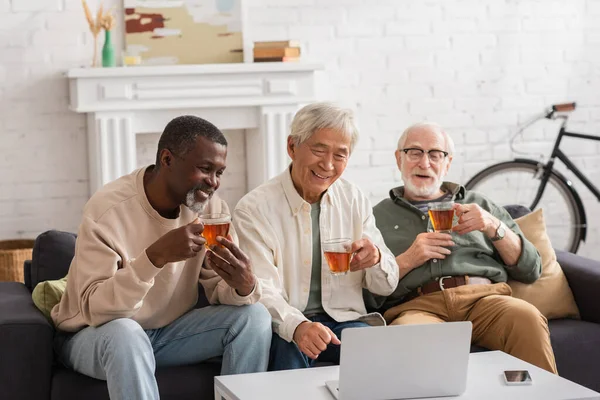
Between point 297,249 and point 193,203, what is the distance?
0.47 m

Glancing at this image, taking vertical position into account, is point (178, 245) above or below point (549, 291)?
above

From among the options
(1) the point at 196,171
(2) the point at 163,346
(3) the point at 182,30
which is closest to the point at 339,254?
(1) the point at 196,171

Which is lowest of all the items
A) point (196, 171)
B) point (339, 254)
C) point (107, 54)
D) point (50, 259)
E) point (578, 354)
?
point (578, 354)

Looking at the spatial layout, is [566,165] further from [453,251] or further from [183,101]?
[453,251]

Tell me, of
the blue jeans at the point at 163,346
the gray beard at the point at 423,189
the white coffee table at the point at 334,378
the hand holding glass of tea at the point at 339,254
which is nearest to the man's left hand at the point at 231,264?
the blue jeans at the point at 163,346

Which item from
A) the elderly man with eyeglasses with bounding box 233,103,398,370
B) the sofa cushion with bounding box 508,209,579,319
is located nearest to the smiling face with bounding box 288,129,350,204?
the elderly man with eyeglasses with bounding box 233,103,398,370

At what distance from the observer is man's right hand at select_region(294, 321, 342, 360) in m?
2.69

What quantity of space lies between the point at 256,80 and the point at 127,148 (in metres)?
0.77

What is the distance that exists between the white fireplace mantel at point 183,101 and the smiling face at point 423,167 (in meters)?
1.80

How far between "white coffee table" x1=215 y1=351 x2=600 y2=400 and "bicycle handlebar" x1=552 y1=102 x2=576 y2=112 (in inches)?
135

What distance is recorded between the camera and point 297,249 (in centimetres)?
307

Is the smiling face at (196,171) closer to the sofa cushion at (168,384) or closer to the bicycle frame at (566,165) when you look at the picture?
the sofa cushion at (168,384)

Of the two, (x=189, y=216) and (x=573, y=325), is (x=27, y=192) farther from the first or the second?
(x=573, y=325)

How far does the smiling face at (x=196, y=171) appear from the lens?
2729mm
